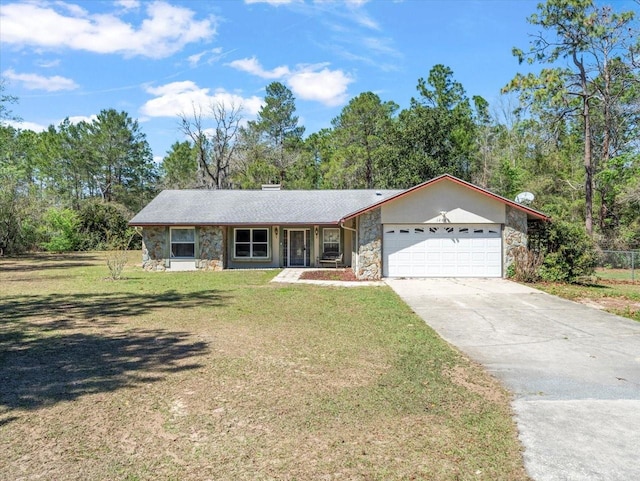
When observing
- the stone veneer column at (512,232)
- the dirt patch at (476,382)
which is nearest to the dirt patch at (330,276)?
the stone veneer column at (512,232)

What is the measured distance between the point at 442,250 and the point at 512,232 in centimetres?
272

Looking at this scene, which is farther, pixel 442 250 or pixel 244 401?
pixel 442 250

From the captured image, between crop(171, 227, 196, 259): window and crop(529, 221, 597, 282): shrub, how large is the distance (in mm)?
14646

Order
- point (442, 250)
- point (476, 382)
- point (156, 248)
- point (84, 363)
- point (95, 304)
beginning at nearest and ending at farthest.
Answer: point (476, 382) < point (84, 363) < point (95, 304) < point (442, 250) < point (156, 248)

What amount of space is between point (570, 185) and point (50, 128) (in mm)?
45823

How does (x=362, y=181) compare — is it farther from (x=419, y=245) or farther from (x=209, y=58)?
(x=419, y=245)

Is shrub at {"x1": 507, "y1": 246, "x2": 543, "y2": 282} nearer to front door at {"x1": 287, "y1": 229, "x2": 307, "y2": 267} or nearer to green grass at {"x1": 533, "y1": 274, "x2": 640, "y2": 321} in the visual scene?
green grass at {"x1": 533, "y1": 274, "x2": 640, "y2": 321}

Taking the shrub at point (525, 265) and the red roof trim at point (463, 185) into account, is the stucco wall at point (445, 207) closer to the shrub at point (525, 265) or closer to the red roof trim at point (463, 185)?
the red roof trim at point (463, 185)

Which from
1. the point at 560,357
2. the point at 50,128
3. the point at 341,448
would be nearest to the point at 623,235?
the point at 560,357

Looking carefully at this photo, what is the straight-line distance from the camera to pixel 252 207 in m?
21.5

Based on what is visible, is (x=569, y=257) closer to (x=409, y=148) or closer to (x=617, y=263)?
(x=617, y=263)

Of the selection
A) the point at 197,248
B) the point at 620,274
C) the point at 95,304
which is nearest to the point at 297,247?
the point at 197,248

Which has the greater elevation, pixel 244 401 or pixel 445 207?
pixel 445 207

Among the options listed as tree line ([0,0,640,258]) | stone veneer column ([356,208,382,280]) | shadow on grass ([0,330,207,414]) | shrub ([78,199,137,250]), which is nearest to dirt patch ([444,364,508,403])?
shadow on grass ([0,330,207,414])
